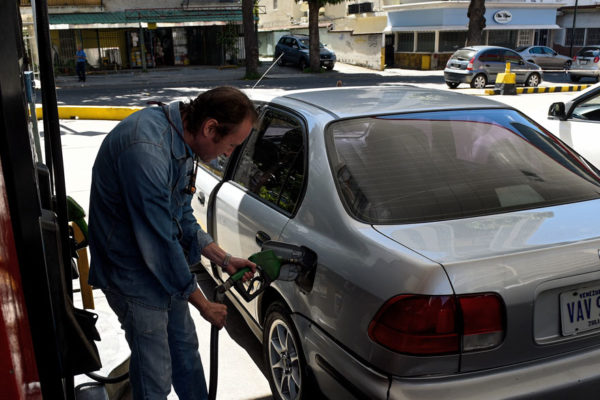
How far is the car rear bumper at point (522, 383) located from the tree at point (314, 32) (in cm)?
2853

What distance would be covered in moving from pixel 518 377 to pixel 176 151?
153 cm

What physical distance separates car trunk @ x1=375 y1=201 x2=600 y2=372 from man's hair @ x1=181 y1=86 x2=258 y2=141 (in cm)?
74

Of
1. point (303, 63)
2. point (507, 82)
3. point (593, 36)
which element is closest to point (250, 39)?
point (303, 63)

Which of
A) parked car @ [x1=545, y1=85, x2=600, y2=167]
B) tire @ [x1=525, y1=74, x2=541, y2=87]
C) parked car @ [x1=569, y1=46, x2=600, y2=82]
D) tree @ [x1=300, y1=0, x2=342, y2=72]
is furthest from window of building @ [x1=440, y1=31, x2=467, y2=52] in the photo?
parked car @ [x1=545, y1=85, x2=600, y2=167]

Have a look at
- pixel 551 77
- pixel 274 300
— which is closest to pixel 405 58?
pixel 551 77

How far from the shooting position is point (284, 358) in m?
2.99

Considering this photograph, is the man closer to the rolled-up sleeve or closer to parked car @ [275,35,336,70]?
the rolled-up sleeve

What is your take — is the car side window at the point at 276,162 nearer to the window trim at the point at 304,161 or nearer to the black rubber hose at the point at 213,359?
the window trim at the point at 304,161

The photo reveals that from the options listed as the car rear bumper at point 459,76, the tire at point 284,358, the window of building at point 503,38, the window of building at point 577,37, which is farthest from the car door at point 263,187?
the window of building at point 577,37

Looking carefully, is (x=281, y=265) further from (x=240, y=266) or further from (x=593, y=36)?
(x=593, y=36)

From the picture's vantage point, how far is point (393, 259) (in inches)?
86.0

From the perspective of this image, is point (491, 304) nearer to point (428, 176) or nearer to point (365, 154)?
point (428, 176)

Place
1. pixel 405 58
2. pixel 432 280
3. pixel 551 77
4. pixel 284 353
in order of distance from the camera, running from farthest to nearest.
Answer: pixel 405 58 < pixel 551 77 < pixel 284 353 < pixel 432 280

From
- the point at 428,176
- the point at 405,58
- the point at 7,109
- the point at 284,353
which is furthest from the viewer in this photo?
the point at 405,58
